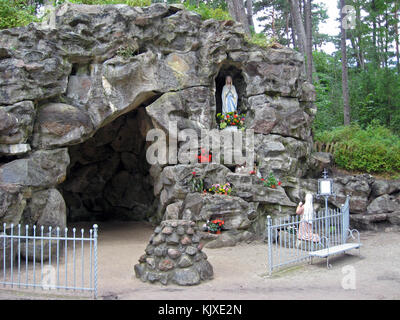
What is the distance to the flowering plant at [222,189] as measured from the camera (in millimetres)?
10945

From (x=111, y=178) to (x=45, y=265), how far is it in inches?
295

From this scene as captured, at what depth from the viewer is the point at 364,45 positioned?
20641 mm

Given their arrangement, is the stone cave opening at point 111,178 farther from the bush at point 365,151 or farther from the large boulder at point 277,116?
the bush at point 365,151

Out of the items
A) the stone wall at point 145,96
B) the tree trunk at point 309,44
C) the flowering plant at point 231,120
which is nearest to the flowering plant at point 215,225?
the stone wall at point 145,96

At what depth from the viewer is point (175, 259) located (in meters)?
7.14

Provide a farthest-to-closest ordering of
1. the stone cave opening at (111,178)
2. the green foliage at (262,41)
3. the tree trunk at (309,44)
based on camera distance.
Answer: the tree trunk at (309,44) → the stone cave opening at (111,178) → the green foliage at (262,41)

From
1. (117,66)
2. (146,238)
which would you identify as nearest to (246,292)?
(146,238)

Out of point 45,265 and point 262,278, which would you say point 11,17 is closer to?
point 45,265

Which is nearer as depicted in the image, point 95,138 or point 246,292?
point 246,292

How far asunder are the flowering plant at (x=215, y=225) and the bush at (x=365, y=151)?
6.41m

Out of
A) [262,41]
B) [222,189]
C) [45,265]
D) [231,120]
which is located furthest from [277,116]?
[45,265]

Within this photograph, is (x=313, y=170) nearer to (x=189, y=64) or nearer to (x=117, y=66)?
(x=189, y=64)

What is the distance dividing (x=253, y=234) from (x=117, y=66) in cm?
658

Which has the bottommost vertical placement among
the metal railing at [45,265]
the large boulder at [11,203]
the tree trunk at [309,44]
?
the metal railing at [45,265]
